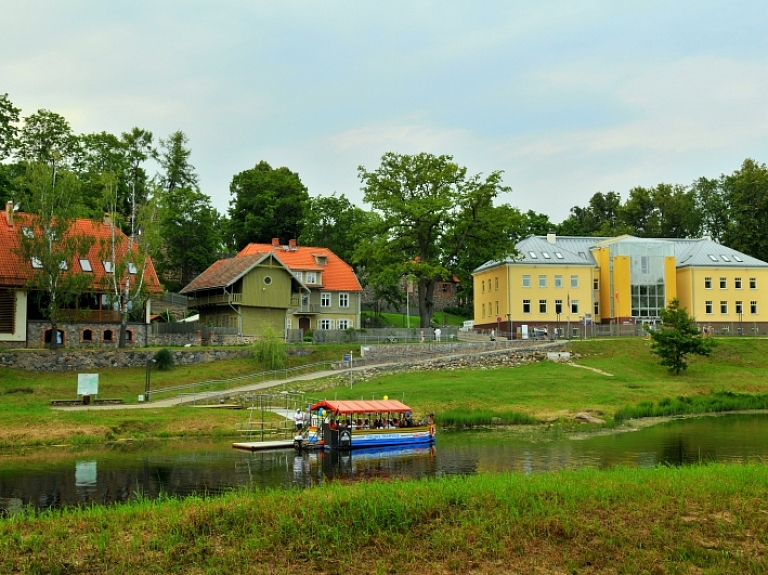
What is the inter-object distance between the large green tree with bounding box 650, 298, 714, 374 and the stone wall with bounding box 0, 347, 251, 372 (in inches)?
1234

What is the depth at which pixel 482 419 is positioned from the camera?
4309cm

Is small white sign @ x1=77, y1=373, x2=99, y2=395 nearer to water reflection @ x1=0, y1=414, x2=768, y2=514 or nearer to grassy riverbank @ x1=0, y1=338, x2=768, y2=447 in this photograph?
grassy riverbank @ x1=0, y1=338, x2=768, y2=447

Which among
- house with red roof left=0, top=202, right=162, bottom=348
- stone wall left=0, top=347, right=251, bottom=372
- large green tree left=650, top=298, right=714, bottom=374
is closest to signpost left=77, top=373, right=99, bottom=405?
stone wall left=0, top=347, right=251, bottom=372

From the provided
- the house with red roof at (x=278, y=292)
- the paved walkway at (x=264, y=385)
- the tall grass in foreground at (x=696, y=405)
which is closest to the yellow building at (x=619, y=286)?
the paved walkway at (x=264, y=385)

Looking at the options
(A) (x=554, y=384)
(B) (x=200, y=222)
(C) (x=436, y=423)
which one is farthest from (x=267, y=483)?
A: (B) (x=200, y=222)

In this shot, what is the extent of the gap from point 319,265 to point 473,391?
109 feet

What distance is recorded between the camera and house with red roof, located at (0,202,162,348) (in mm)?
55094

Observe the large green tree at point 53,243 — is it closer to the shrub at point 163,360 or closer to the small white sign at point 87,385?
the shrub at point 163,360

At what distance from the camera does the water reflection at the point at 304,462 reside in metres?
25.0

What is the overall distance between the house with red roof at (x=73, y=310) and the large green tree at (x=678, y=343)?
1498 inches

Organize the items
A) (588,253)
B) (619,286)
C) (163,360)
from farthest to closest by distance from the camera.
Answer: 1. (588,253)
2. (619,286)
3. (163,360)

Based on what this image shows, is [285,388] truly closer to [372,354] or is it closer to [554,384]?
[372,354]

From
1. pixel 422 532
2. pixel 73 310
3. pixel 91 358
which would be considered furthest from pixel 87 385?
pixel 422 532

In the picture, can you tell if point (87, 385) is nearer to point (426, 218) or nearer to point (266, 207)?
point (426, 218)
